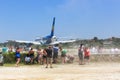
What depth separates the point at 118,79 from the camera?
24438 mm

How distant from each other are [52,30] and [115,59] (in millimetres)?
51914

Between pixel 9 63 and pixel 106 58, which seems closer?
pixel 9 63

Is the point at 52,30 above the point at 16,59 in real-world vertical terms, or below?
above

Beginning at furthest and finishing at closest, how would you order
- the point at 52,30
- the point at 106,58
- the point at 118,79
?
1. the point at 52,30
2. the point at 106,58
3. the point at 118,79

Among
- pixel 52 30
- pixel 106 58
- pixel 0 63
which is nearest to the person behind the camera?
pixel 0 63

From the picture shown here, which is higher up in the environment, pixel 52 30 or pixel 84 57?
pixel 52 30

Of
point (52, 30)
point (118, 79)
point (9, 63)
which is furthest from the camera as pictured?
point (52, 30)

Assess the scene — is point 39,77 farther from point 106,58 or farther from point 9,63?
point 106,58

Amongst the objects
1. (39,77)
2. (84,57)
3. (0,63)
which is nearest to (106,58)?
(84,57)

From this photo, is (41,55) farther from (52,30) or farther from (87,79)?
(52,30)

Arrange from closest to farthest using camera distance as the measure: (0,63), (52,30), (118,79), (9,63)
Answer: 1. (118,79)
2. (0,63)
3. (9,63)
4. (52,30)

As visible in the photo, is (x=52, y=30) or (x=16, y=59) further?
(x=52, y=30)

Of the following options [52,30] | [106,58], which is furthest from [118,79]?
[52,30]

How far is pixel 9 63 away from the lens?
40.2 m
